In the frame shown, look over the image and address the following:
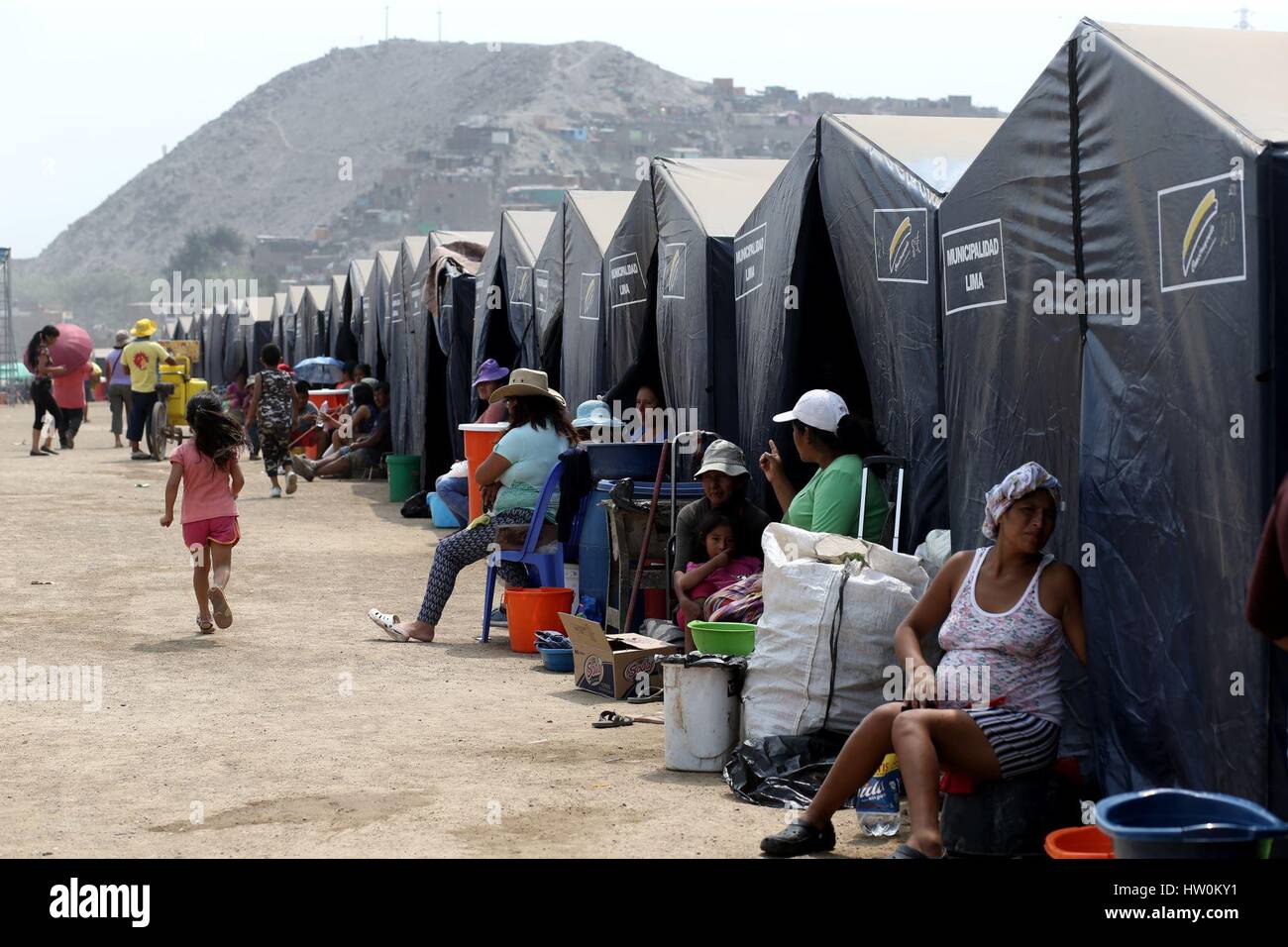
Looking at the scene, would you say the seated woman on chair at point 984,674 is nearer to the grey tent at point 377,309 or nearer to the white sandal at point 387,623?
the white sandal at point 387,623

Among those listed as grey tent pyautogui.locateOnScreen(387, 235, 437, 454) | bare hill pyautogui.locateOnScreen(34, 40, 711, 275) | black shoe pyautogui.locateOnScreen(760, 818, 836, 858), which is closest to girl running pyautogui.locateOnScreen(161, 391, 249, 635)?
black shoe pyautogui.locateOnScreen(760, 818, 836, 858)

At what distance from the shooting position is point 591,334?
38.0ft

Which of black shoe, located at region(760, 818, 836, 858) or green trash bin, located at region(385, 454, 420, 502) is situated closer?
black shoe, located at region(760, 818, 836, 858)

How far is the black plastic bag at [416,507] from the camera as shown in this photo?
14.8 meters

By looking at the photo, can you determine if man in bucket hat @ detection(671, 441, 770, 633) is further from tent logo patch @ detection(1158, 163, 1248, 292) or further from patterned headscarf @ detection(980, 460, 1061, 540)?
tent logo patch @ detection(1158, 163, 1248, 292)

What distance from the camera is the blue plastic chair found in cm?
869

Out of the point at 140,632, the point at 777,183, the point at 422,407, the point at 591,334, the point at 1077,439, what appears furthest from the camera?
the point at 422,407

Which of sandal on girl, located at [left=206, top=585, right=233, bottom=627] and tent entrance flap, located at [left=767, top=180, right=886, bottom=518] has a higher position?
tent entrance flap, located at [left=767, top=180, right=886, bottom=518]

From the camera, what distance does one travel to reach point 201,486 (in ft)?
29.5

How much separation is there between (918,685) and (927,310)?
2166 millimetres

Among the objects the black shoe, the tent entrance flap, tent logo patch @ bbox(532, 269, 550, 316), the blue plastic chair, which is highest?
tent logo patch @ bbox(532, 269, 550, 316)

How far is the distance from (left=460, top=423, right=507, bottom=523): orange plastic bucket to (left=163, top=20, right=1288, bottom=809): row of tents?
2456 millimetres
